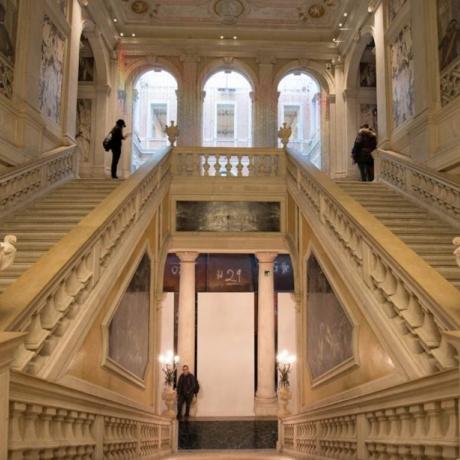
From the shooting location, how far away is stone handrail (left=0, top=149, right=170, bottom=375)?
4211 millimetres

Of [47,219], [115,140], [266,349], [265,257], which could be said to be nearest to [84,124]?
[115,140]

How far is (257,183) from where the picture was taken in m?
13.7

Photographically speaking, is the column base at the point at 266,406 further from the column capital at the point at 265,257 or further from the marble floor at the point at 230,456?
the marble floor at the point at 230,456

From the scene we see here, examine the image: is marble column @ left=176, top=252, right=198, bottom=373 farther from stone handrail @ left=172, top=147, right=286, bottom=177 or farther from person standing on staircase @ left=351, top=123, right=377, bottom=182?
person standing on staircase @ left=351, top=123, right=377, bottom=182

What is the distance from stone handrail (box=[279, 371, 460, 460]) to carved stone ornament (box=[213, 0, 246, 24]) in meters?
14.4

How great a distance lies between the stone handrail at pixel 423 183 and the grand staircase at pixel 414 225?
0.44 feet

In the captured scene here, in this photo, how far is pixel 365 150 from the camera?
1427 centimetres

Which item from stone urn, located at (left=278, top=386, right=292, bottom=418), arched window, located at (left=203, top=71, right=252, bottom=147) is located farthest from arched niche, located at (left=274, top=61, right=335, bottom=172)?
arched window, located at (left=203, top=71, right=252, bottom=147)

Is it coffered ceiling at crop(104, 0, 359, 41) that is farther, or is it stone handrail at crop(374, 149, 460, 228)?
coffered ceiling at crop(104, 0, 359, 41)

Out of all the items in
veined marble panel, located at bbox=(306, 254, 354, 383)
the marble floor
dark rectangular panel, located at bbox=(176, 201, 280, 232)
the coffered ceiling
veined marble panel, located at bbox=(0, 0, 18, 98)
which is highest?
the coffered ceiling

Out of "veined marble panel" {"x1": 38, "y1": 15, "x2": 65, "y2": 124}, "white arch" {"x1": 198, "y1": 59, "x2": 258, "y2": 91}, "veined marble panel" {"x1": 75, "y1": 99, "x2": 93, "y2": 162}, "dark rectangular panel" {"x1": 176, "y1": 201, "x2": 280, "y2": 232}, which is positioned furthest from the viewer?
"white arch" {"x1": 198, "y1": 59, "x2": 258, "y2": 91}

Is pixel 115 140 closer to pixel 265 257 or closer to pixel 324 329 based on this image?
pixel 265 257

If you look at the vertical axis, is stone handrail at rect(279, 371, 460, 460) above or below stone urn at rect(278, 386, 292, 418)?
above

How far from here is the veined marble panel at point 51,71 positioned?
1311 centimetres
